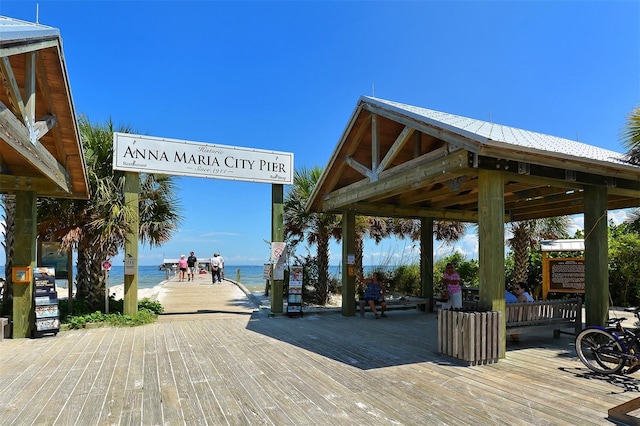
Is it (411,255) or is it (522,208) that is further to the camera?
(411,255)

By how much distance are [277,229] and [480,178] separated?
21.5 feet

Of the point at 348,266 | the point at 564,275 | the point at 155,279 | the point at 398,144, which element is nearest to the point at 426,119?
the point at 398,144

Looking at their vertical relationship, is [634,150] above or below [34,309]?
above

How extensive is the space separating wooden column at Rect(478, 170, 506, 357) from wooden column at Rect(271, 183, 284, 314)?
6386mm

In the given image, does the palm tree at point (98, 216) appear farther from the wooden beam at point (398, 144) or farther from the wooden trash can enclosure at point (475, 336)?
the wooden trash can enclosure at point (475, 336)

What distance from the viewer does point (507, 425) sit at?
3783 mm

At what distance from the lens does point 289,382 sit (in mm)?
5125

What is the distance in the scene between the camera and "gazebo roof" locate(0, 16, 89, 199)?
16.6 feet

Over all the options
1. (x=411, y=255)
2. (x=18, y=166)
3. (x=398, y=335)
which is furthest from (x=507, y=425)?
(x=411, y=255)

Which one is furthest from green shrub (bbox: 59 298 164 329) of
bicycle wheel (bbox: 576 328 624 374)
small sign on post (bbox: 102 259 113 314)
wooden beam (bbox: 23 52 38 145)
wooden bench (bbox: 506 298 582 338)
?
bicycle wheel (bbox: 576 328 624 374)

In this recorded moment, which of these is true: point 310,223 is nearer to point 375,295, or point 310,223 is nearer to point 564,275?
point 375,295

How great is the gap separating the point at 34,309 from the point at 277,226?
19.3ft

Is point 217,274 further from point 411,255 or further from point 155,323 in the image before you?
point 155,323

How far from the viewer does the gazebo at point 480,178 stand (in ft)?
20.0
